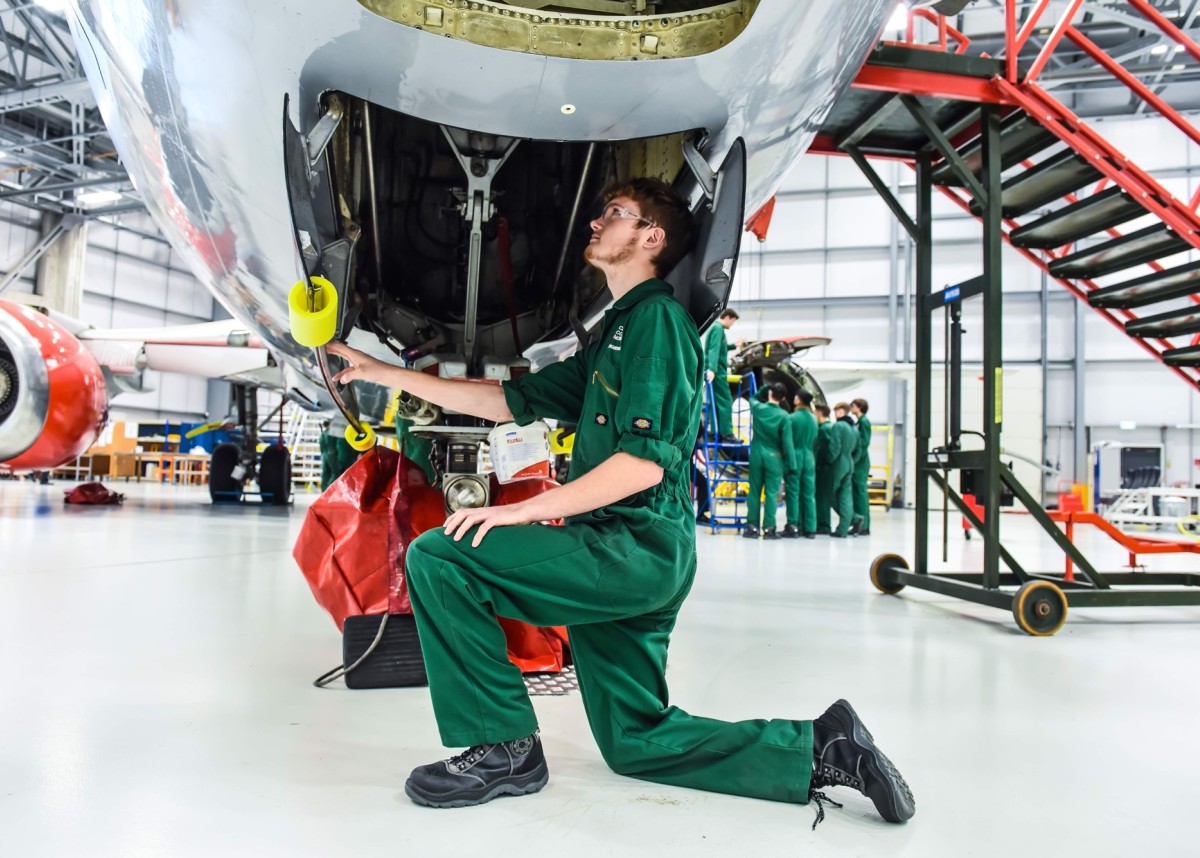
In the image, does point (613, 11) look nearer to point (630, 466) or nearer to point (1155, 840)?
point (630, 466)

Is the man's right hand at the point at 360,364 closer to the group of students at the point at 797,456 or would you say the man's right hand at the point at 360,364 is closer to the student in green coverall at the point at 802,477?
the group of students at the point at 797,456

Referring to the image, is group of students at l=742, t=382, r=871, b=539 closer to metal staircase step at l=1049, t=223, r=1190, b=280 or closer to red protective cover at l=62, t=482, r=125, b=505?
metal staircase step at l=1049, t=223, r=1190, b=280

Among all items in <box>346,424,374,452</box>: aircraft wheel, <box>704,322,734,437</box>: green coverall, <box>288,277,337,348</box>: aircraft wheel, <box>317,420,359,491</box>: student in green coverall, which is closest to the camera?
<box>288,277,337,348</box>: aircraft wheel

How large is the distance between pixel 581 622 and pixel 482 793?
1.12ft

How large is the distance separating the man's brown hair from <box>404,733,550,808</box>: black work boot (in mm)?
1008

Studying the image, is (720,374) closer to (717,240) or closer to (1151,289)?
(1151,289)

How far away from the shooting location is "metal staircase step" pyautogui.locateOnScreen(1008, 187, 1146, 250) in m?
4.25

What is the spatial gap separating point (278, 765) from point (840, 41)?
6.20 ft

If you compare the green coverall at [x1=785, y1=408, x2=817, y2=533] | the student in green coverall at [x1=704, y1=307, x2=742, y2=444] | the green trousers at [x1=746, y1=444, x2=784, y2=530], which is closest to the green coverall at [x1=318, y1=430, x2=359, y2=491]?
the student in green coverall at [x1=704, y1=307, x2=742, y2=444]

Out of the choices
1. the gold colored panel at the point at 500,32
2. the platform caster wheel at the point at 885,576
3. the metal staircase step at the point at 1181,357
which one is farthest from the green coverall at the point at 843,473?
the gold colored panel at the point at 500,32

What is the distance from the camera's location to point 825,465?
945 cm

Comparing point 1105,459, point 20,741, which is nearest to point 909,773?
point 20,741

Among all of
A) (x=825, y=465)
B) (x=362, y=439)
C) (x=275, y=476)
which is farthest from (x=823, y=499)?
(x=362, y=439)

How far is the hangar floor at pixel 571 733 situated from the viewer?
4.43 feet
